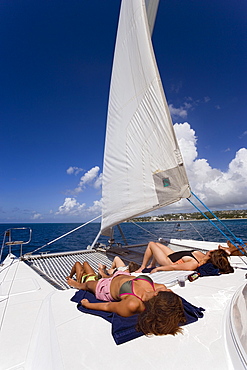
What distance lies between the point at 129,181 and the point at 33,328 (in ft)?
9.23

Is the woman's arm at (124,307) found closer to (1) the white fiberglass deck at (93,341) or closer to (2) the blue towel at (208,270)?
(1) the white fiberglass deck at (93,341)

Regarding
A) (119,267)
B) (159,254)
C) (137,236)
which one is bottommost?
(137,236)

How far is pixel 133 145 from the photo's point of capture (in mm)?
3896

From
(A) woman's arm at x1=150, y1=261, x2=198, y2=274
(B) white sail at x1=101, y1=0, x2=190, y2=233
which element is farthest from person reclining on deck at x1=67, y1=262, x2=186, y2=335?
(B) white sail at x1=101, y1=0, x2=190, y2=233

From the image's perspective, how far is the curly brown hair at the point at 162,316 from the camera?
4.08 feet

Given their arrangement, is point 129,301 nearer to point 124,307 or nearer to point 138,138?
point 124,307

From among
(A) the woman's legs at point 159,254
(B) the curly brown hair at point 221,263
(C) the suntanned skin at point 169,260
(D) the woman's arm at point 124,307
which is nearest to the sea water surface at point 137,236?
(B) the curly brown hair at point 221,263

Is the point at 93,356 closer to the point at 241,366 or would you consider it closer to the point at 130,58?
the point at 241,366

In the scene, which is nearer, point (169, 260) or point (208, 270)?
point (208, 270)

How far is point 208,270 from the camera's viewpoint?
258 cm

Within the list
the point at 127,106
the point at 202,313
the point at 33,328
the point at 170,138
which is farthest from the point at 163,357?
the point at 127,106

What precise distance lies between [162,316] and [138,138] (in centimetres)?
309

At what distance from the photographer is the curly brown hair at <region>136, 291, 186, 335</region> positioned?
1244 millimetres

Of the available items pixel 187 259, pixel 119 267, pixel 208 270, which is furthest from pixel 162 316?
pixel 119 267
